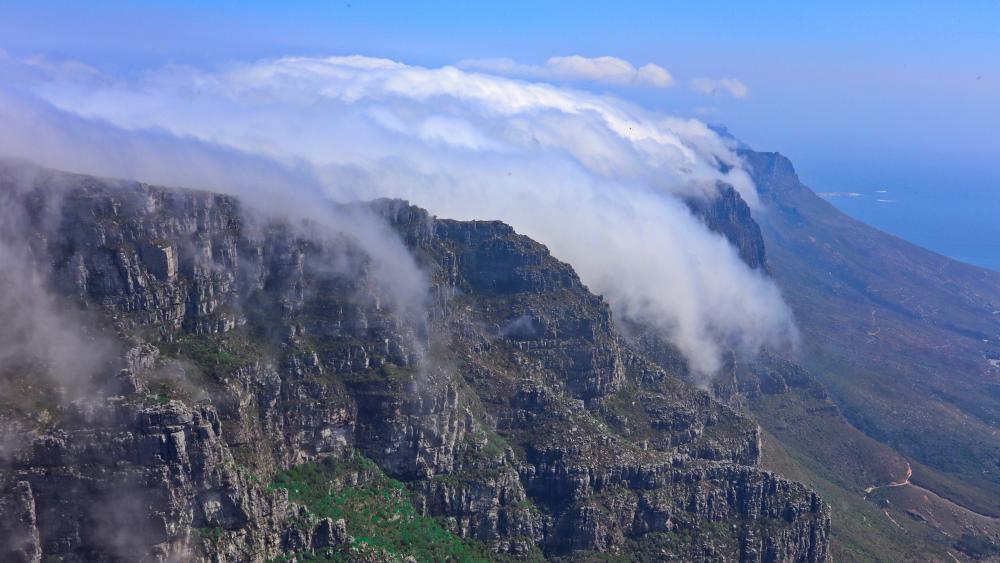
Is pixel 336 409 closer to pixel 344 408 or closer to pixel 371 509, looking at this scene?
pixel 344 408

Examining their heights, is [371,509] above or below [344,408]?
below

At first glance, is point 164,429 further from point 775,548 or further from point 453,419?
point 775,548

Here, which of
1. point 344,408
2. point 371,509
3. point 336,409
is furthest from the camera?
point 344,408

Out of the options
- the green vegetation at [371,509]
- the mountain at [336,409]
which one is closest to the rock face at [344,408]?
the mountain at [336,409]

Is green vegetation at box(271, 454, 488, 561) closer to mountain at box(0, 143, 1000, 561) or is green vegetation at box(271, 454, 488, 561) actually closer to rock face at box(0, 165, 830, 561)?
mountain at box(0, 143, 1000, 561)

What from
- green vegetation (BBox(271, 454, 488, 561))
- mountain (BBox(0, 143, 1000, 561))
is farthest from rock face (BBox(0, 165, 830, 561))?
green vegetation (BBox(271, 454, 488, 561))

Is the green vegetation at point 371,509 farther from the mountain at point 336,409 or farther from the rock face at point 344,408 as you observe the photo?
the rock face at point 344,408

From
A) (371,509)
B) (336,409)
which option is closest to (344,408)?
(336,409)
